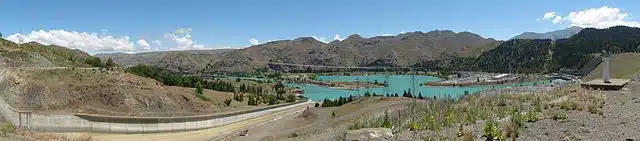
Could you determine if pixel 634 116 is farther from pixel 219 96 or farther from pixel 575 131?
pixel 219 96

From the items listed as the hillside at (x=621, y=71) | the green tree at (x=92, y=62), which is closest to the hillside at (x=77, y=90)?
the green tree at (x=92, y=62)

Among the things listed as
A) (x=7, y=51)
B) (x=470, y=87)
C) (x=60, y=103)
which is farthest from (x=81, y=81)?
(x=470, y=87)

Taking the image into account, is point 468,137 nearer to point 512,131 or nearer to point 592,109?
point 512,131

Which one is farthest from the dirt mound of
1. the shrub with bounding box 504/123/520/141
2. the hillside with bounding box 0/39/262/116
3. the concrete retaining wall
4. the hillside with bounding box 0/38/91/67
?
the shrub with bounding box 504/123/520/141

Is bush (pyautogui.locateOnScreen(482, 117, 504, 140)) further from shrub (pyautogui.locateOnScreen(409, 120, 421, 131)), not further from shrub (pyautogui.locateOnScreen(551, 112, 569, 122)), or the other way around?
shrub (pyautogui.locateOnScreen(551, 112, 569, 122))

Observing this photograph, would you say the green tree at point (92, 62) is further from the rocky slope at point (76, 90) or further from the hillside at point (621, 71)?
the hillside at point (621, 71)

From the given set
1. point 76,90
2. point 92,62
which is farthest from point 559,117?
point 92,62
